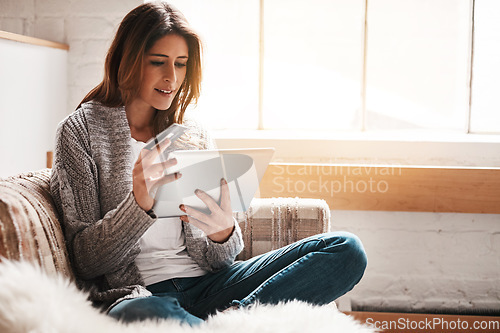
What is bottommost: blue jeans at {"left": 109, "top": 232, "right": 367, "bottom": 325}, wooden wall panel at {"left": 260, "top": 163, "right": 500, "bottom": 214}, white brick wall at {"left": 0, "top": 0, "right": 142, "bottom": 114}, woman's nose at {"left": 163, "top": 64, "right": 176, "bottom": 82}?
blue jeans at {"left": 109, "top": 232, "right": 367, "bottom": 325}

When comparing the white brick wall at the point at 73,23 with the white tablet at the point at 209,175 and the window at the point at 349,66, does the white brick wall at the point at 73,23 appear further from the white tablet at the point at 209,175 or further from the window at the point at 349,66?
the white tablet at the point at 209,175

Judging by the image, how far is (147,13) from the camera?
137 cm

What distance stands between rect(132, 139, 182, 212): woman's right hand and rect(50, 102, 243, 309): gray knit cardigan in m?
0.02

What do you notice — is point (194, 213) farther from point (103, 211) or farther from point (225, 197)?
point (103, 211)

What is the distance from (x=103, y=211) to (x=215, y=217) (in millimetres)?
270

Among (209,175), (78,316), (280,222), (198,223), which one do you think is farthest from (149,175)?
(280,222)

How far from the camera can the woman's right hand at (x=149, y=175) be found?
116 centimetres

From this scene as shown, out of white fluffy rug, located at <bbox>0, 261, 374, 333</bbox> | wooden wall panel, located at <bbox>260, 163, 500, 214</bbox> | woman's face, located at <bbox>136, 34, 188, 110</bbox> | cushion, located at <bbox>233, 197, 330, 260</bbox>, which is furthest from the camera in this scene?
wooden wall panel, located at <bbox>260, 163, 500, 214</bbox>

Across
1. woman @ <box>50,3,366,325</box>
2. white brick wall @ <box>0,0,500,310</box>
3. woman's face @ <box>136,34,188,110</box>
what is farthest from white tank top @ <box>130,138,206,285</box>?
white brick wall @ <box>0,0,500,310</box>

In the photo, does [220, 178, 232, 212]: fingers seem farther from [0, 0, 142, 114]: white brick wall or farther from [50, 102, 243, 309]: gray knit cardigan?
[0, 0, 142, 114]: white brick wall

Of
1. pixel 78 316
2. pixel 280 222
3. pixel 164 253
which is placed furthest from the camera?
pixel 280 222

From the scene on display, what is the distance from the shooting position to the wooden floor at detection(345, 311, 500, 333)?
2.09 metres

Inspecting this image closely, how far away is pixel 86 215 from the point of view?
126 cm

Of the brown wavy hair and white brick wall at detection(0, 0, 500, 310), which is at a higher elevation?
the brown wavy hair
